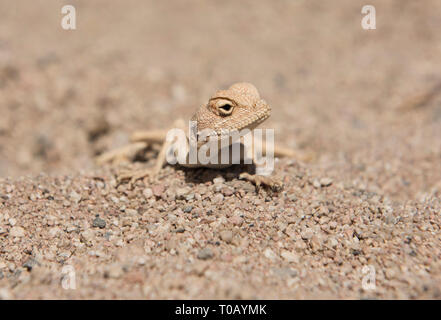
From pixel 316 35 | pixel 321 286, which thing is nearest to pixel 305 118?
pixel 316 35

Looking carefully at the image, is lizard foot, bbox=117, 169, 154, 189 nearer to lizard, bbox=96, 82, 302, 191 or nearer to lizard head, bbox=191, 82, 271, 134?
lizard, bbox=96, 82, 302, 191

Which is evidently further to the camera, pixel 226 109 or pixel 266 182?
pixel 266 182

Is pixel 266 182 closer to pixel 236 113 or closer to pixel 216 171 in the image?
pixel 216 171

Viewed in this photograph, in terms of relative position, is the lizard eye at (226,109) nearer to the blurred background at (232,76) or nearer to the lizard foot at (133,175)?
the lizard foot at (133,175)

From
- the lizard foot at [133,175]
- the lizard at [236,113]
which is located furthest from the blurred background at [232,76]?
the lizard at [236,113]

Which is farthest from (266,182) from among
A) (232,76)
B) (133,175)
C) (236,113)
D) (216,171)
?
(232,76)

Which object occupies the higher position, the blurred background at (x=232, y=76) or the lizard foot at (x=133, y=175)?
the blurred background at (x=232, y=76)
